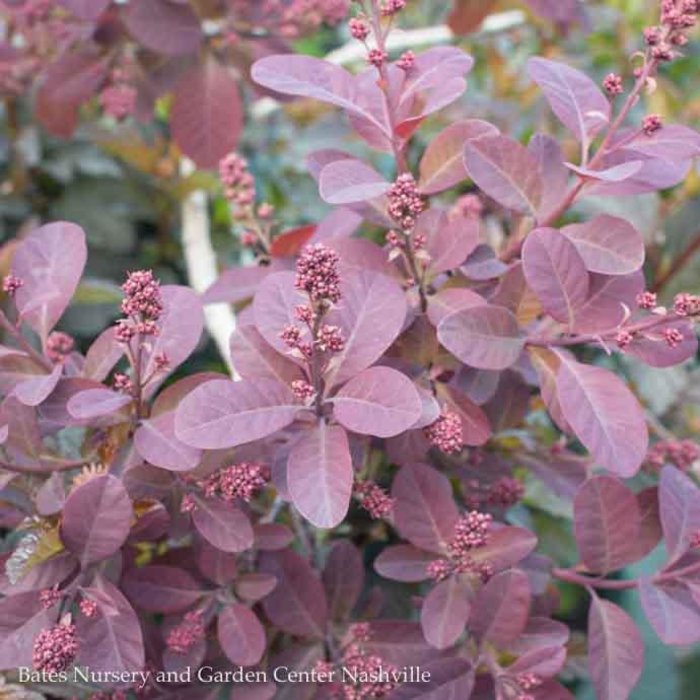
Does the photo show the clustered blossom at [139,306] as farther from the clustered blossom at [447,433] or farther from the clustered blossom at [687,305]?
the clustered blossom at [687,305]

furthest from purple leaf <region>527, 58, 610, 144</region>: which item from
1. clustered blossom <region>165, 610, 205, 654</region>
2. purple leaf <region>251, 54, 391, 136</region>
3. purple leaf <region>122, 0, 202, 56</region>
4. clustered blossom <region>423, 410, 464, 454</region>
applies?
purple leaf <region>122, 0, 202, 56</region>

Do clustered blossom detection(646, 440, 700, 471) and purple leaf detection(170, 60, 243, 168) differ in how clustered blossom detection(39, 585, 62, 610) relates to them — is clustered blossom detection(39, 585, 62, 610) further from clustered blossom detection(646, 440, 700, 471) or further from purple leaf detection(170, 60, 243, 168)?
purple leaf detection(170, 60, 243, 168)

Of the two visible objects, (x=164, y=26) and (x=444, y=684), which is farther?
(x=164, y=26)

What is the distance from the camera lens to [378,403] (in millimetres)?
548

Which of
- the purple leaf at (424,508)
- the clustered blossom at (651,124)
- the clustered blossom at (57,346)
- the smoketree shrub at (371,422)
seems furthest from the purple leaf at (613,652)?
the clustered blossom at (57,346)

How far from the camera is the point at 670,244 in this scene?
4.29ft

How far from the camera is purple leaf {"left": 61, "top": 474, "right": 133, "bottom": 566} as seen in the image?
55cm

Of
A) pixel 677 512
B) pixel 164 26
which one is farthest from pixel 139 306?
pixel 164 26

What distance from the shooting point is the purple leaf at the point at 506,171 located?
2.01 feet

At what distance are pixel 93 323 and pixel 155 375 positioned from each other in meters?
0.65

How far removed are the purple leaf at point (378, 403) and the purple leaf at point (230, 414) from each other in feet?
0.11

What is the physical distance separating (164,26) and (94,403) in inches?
24.4

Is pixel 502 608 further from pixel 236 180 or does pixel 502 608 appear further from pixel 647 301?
pixel 236 180

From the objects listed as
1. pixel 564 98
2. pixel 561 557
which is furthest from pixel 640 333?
pixel 561 557
